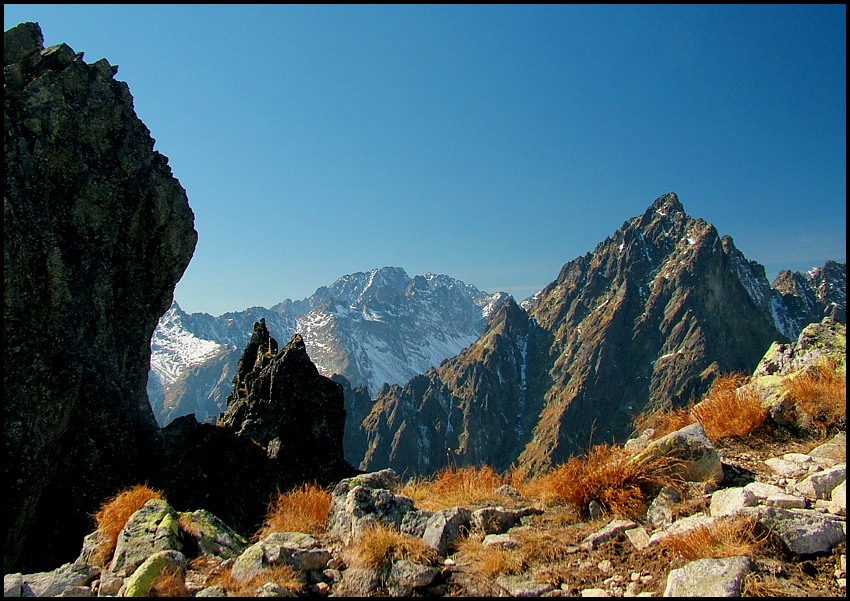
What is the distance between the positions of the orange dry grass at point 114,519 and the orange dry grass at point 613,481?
26.3ft

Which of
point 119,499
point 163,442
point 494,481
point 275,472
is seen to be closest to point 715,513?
point 494,481

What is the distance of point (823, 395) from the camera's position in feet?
29.9

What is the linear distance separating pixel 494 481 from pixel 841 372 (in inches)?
296

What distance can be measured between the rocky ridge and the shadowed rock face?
14393 mm

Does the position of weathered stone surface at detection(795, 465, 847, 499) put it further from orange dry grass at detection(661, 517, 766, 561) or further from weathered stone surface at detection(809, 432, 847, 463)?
orange dry grass at detection(661, 517, 766, 561)

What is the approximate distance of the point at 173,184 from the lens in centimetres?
3256

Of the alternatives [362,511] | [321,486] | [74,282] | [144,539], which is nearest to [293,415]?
[74,282]

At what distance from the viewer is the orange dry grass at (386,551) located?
6.61 metres

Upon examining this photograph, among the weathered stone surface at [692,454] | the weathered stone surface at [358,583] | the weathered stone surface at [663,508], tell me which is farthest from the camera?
the weathered stone surface at [692,454]

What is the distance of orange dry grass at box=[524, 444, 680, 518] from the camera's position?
7.59m

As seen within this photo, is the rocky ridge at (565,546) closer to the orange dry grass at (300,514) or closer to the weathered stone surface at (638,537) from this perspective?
the weathered stone surface at (638,537)

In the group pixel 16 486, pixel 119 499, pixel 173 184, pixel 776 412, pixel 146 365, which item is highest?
pixel 173 184

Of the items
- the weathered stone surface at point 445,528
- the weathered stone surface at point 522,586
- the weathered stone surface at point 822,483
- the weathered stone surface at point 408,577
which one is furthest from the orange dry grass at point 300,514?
the weathered stone surface at point 822,483

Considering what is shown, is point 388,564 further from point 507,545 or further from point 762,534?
point 762,534
